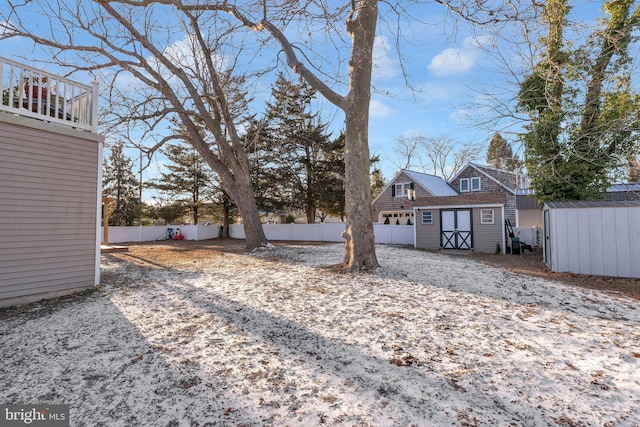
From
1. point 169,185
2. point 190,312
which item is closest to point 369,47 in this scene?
point 190,312

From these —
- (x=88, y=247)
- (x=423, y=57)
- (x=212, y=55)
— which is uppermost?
(x=212, y=55)

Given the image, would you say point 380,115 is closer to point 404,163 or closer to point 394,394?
point 394,394

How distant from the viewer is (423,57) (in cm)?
648

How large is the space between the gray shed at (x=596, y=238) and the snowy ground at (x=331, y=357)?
106 inches

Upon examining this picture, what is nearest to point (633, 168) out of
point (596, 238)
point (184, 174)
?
point (596, 238)

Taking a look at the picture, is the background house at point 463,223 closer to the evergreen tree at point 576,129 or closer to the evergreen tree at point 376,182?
the evergreen tree at point 576,129

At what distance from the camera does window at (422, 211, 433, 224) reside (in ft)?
47.8

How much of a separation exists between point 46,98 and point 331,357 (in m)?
6.33

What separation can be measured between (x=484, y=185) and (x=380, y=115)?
14.9m

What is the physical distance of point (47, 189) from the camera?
5023 mm

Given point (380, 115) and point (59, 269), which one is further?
point (380, 115)

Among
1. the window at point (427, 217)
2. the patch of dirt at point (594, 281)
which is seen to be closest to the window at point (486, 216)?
the window at point (427, 217)

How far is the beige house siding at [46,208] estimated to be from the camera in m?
4.67

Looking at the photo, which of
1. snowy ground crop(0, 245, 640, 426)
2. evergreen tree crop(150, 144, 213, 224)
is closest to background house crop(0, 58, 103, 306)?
snowy ground crop(0, 245, 640, 426)
